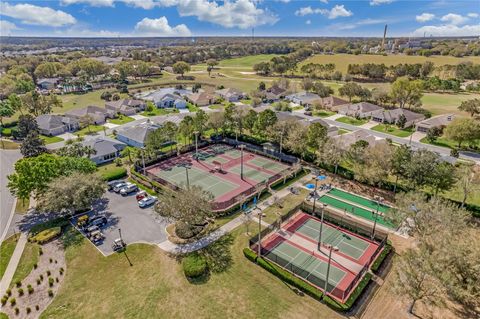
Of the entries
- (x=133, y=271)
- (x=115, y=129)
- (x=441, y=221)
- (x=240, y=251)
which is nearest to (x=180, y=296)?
(x=133, y=271)

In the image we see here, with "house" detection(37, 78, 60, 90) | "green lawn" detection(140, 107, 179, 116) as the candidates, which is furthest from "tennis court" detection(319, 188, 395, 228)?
"house" detection(37, 78, 60, 90)

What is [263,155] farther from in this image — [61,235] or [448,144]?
[448,144]

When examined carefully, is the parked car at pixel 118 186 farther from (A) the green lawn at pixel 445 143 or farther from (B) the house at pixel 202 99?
(A) the green lawn at pixel 445 143

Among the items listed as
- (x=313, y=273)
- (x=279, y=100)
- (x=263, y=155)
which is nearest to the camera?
(x=313, y=273)

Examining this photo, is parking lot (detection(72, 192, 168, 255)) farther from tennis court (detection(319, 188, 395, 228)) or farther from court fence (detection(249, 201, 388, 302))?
tennis court (detection(319, 188, 395, 228))

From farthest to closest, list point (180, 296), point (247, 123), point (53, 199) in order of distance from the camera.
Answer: point (247, 123), point (53, 199), point (180, 296)

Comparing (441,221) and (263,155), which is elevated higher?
(441,221)

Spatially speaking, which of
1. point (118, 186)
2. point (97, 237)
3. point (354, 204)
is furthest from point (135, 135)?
point (354, 204)
